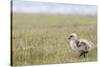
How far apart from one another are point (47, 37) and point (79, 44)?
1.46 feet

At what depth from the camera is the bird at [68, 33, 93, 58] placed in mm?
2451

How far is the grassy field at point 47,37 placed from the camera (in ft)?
7.43

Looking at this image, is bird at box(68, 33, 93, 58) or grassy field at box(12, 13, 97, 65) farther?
bird at box(68, 33, 93, 58)

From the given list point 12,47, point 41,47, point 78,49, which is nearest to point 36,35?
point 41,47

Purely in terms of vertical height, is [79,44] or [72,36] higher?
[72,36]

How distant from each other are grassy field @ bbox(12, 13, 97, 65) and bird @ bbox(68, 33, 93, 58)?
0.05 meters

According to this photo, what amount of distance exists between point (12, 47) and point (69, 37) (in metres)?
0.75

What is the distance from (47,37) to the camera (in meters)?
2.37

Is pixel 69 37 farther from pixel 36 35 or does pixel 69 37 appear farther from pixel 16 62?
pixel 16 62

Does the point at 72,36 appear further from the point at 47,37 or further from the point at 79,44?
the point at 47,37

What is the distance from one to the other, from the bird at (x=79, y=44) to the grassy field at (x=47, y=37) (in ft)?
0.17

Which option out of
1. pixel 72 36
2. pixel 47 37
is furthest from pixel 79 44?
pixel 47 37

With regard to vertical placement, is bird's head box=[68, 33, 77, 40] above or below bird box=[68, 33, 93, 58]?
above

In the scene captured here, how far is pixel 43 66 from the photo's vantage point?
236 centimetres
